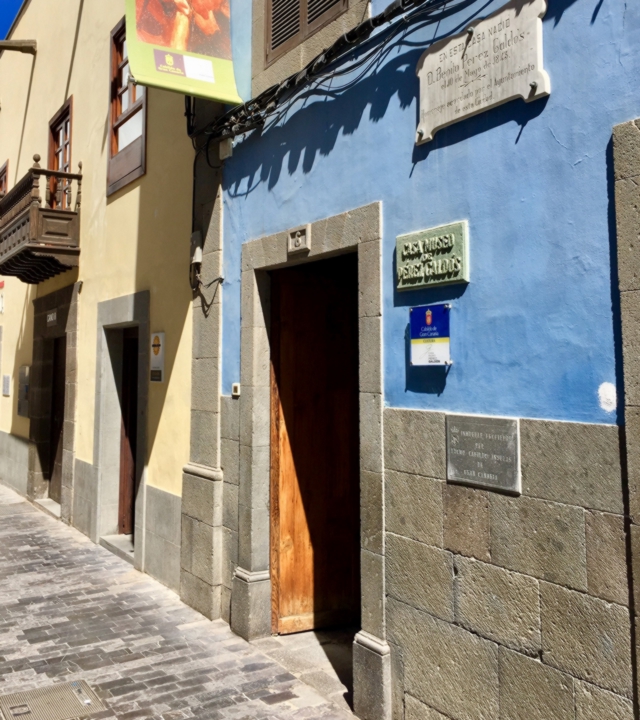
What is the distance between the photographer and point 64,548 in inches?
336

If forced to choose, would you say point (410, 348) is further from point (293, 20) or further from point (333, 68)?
point (293, 20)

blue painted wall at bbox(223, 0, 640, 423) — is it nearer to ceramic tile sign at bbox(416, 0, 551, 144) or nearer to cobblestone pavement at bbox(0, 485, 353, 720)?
ceramic tile sign at bbox(416, 0, 551, 144)

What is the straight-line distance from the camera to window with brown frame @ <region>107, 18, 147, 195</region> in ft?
26.3

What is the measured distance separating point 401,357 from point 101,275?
6043mm

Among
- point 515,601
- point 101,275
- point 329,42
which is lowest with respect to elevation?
point 515,601

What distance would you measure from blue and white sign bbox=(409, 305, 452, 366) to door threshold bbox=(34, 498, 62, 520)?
7995 mm

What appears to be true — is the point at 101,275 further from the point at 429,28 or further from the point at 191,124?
the point at 429,28

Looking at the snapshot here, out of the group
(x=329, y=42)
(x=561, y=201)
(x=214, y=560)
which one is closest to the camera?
(x=561, y=201)

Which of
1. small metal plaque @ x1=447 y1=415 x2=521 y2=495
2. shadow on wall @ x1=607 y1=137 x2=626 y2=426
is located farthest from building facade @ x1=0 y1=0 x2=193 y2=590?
shadow on wall @ x1=607 y1=137 x2=626 y2=426

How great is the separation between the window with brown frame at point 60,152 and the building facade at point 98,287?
0.10ft

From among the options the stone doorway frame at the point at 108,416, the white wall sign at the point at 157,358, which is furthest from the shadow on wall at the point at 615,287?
the stone doorway frame at the point at 108,416

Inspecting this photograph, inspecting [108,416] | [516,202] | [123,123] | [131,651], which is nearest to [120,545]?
[108,416]

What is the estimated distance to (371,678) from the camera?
418cm

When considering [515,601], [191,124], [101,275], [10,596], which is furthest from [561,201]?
[101,275]
